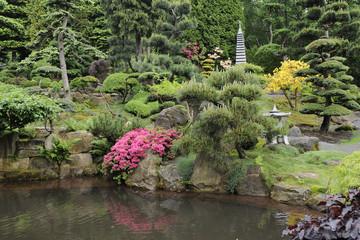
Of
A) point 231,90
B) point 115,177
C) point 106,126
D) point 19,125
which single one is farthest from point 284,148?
point 19,125

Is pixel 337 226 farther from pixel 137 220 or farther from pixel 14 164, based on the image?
pixel 14 164

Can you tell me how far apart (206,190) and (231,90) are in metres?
2.56

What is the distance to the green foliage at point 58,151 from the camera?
870 centimetres

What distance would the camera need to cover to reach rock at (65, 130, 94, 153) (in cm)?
920

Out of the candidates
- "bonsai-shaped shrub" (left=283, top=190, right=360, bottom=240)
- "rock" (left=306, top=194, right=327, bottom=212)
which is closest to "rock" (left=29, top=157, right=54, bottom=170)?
"rock" (left=306, top=194, right=327, bottom=212)

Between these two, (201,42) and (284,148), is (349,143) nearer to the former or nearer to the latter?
(284,148)

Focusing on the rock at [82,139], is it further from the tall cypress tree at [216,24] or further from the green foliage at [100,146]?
the tall cypress tree at [216,24]

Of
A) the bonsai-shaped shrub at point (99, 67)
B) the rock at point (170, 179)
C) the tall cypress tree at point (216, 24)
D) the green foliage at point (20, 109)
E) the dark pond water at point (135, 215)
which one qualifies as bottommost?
the dark pond water at point (135, 215)

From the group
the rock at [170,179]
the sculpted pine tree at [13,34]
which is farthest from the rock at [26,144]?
the sculpted pine tree at [13,34]

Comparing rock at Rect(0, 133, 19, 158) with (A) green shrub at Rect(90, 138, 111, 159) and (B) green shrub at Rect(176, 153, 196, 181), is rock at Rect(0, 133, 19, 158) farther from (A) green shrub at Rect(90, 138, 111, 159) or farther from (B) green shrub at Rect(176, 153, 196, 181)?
(B) green shrub at Rect(176, 153, 196, 181)

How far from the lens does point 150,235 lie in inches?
188

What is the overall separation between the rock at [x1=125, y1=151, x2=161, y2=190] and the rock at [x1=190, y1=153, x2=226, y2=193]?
43.9 inches

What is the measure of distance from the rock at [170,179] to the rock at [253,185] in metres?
1.51

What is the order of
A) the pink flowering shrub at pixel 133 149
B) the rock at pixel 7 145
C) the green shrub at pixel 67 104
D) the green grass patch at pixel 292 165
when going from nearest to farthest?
the green grass patch at pixel 292 165 → the pink flowering shrub at pixel 133 149 → the rock at pixel 7 145 → the green shrub at pixel 67 104
